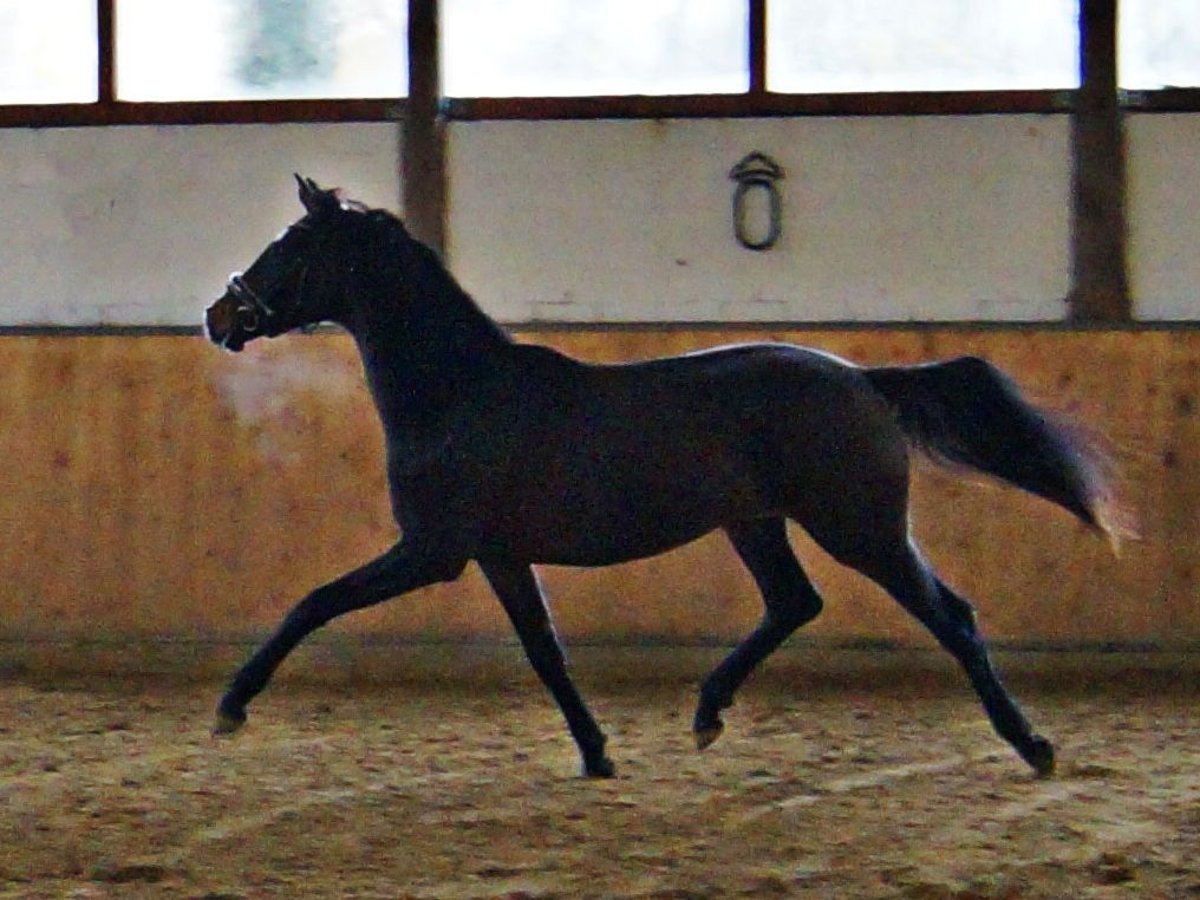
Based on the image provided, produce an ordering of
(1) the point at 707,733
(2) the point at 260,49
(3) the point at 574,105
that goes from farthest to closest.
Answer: (2) the point at 260,49 → (3) the point at 574,105 → (1) the point at 707,733

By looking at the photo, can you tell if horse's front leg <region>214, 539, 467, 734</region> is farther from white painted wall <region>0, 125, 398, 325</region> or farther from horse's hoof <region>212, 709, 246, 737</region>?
white painted wall <region>0, 125, 398, 325</region>

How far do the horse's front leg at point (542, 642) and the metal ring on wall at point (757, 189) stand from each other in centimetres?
235

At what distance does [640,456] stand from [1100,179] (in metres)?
2.67

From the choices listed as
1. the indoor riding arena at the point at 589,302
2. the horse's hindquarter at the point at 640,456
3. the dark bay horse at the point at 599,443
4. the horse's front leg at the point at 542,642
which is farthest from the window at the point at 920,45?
the horse's front leg at the point at 542,642

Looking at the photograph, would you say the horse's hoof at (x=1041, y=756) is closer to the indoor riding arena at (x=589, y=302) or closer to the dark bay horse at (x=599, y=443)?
the dark bay horse at (x=599, y=443)

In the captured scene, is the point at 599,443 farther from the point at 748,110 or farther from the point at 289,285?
the point at 748,110

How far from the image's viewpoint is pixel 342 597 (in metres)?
5.12

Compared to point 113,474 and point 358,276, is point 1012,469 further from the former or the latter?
point 113,474

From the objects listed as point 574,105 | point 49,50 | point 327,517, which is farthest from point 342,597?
point 49,50

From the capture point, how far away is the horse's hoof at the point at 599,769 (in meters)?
5.32

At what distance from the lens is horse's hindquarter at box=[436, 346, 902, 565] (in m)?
5.29

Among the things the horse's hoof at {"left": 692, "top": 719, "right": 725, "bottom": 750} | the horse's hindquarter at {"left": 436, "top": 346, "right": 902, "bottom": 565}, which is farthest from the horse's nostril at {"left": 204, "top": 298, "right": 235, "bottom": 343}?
the horse's hoof at {"left": 692, "top": 719, "right": 725, "bottom": 750}

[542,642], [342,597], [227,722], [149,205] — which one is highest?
[149,205]

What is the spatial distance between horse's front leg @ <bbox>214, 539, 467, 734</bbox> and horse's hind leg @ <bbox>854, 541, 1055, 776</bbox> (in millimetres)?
1111
